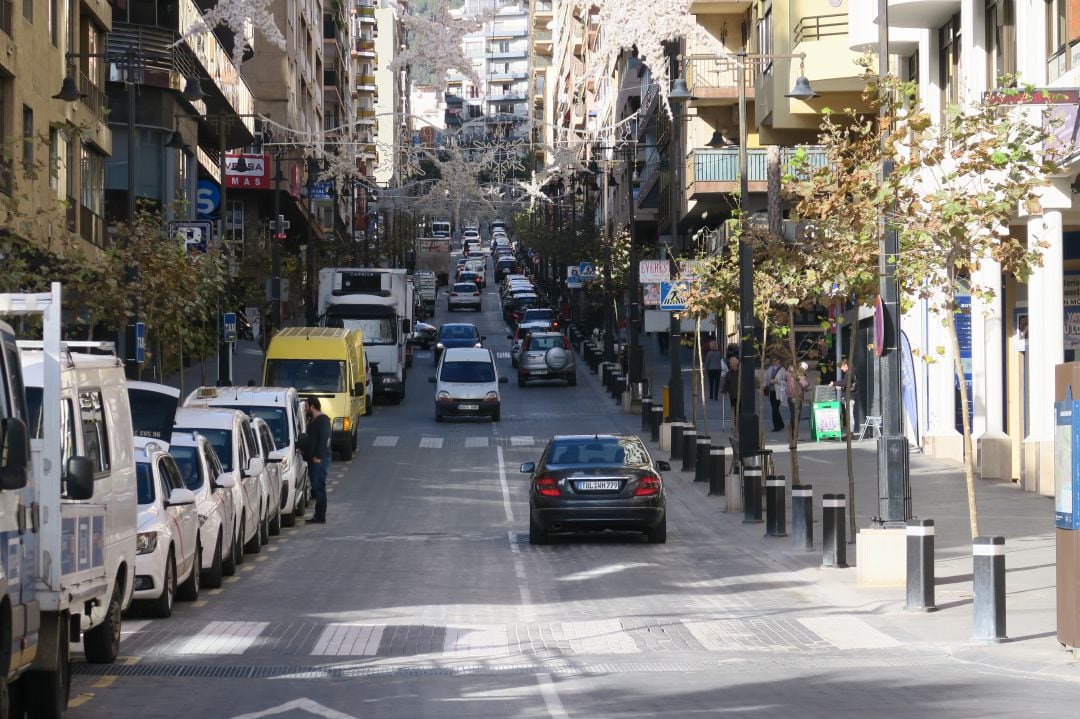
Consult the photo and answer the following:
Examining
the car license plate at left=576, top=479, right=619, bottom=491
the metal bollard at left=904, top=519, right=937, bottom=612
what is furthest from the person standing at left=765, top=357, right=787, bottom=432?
the metal bollard at left=904, top=519, right=937, bottom=612

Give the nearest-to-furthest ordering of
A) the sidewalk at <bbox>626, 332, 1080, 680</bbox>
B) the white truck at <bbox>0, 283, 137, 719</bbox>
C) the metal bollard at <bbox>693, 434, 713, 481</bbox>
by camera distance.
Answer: the white truck at <bbox>0, 283, 137, 719</bbox>
the sidewalk at <bbox>626, 332, 1080, 680</bbox>
the metal bollard at <bbox>693, 434, 713, 481</bbox>

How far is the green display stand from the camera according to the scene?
38.9 m

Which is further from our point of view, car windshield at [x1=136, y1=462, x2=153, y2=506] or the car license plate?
the car license plate

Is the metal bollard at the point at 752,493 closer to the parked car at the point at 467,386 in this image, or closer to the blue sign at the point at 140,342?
the blue sign at the point at 140,342

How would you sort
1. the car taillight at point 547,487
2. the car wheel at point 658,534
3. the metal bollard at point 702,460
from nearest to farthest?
the car taillight at point 547,487 → the car wheel at point 658,534 → the metal bollard at point 702,460

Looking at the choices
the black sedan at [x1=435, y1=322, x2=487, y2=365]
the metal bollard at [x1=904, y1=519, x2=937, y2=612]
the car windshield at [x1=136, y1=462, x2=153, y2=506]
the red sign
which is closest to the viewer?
the metal bollard at [x1=904, y1=519, x2=937, y2=612]

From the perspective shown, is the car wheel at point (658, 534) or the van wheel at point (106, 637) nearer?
the van wheel at point (106, 637)

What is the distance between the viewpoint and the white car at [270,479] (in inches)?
946

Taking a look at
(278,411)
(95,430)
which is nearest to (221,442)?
(278,411)

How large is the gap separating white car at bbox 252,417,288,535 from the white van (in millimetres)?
1126

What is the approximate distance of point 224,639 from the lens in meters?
14.6

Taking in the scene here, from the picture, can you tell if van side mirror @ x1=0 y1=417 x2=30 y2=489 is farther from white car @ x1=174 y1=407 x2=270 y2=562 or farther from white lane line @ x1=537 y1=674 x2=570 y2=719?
white car @ x1=174 y1=407 x2=270 y2=562

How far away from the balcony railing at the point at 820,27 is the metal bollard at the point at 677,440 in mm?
9802

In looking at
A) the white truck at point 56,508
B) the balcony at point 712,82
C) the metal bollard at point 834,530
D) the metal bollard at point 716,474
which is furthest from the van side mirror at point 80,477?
the balcony at point 712,82
